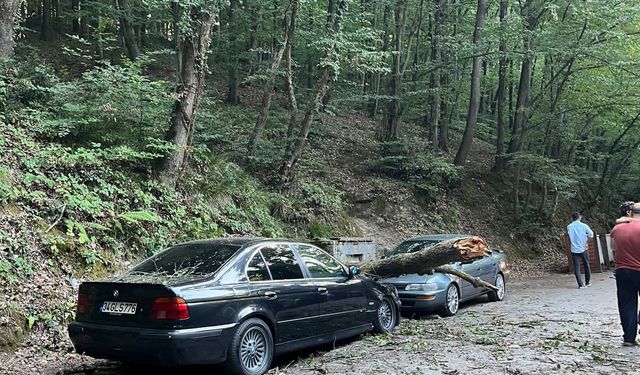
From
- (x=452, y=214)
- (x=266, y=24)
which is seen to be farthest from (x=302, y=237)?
(x=266, y=24)

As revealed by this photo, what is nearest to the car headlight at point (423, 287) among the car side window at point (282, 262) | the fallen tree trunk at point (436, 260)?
the fallen tree trunk at point (436, 260)

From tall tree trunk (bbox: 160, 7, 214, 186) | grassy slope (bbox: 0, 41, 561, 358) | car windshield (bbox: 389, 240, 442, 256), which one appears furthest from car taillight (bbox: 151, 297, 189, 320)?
car windshield (bbox: 389, 240, 442, 256)

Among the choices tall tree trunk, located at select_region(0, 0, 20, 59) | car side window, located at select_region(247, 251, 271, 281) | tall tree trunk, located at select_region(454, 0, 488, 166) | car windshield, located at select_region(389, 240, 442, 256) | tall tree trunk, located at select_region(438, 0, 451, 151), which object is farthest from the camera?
tall tree trunk, located at select_region(438, 0, 451, 151)

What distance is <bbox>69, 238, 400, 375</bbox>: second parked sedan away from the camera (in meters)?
5.50

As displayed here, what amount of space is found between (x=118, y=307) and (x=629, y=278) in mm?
6872

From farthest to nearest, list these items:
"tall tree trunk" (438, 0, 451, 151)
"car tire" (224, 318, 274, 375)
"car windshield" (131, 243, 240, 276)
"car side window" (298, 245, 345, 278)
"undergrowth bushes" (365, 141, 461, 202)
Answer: "tall tree trunk" (438, 0, 451, 151) → "undergrowth bushes" (365, 141, 461, 202) → "car side window" (298, 245, 345, 278) → "car windshield" (131, 243, 240, 276) → "car tire" (224, 318, 274, 375)

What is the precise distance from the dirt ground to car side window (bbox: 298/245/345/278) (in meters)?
1.10

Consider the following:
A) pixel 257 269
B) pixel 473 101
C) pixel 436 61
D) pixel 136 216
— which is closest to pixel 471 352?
pixel 257 269

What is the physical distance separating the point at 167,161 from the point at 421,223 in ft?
36.6

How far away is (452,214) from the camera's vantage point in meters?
21.5

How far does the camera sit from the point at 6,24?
1220cm

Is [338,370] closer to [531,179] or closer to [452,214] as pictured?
[452,214]

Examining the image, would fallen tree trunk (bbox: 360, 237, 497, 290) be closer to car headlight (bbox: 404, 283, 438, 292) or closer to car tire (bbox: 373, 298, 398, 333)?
car headlight (bbox: 404, 283, 438, 292)

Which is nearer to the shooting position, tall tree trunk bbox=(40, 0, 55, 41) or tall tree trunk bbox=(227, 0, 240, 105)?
tall tree trunk bbox=(227, 0, 240, 105)
